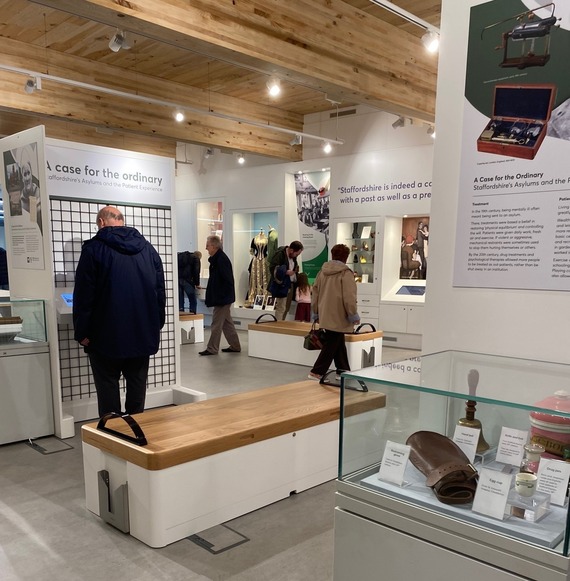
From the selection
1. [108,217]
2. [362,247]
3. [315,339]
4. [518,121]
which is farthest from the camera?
[362,247]

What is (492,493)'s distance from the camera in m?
1.43

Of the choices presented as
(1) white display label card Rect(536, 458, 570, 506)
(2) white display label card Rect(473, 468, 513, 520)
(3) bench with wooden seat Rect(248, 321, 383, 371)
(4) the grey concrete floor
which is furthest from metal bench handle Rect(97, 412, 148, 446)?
(3) bench with wooden seat Rect(248, 321, 383, 371)

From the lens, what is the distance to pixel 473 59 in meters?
1.96

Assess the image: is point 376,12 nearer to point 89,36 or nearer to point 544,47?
point 89,36

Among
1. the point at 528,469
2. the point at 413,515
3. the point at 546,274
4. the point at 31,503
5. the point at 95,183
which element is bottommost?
the point at 31,503

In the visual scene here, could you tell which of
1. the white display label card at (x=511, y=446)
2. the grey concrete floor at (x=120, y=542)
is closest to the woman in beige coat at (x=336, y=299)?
the grey concrete floor at (x=120, y=542)

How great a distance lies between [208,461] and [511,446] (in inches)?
66.1

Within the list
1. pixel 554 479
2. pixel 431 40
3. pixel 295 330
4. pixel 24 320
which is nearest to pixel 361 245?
pixel 295 330

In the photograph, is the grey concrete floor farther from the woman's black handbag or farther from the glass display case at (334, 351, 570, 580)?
the woman's black handbag

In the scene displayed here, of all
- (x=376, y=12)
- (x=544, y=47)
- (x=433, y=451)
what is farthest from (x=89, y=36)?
(x=433, y=451)

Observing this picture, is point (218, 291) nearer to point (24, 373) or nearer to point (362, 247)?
point (362, 247)

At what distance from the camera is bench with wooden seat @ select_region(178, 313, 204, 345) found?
899 centimetres

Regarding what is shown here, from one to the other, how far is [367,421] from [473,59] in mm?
1438

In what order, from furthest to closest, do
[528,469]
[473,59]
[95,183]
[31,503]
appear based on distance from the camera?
1. [95,183]
2. [31,503]
3. [473,59]
4. [528,469]
